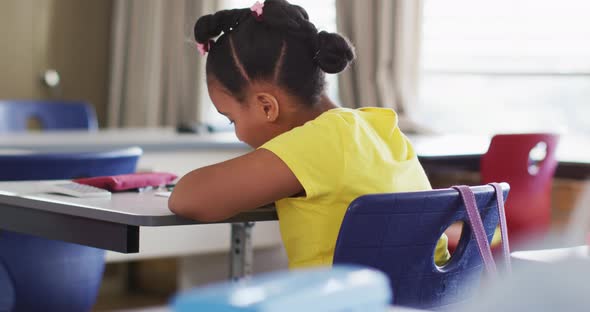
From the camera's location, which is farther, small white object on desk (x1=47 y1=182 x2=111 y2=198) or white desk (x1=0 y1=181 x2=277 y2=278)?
small white object on desk (x1=47 y1=182 x2=111 y2=198)

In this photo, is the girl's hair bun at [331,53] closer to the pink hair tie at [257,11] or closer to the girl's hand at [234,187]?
the pink hair tie at [257,11]

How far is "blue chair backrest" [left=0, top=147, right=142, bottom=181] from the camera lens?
7.54 ft

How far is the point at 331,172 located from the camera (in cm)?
161

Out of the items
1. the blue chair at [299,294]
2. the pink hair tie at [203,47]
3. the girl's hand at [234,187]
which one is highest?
the pink hair tie at [203,47]

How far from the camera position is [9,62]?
5.46 meters

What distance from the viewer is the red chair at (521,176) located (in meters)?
3.08

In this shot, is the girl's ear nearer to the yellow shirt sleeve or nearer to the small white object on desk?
the yellow shirt sleeve

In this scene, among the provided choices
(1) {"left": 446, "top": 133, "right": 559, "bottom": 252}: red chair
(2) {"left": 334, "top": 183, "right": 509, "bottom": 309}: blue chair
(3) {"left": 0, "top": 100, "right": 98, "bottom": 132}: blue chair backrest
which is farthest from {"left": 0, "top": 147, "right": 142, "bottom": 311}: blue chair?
(3) {"left": 0, "top": 100, "right": 98, "bottom": 132}: blue chair backrest

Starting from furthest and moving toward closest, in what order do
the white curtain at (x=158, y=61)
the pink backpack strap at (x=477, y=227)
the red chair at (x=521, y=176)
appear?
the white curtain at (x=158, y=61), the red chair at (x=521, y=176), the pink backpack strap at (x=477, y=227)

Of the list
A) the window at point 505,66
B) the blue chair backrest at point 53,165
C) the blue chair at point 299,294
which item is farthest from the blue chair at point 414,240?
the window at point 505,66

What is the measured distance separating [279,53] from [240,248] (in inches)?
36.4

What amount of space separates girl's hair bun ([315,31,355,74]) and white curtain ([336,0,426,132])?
2603 millimetres

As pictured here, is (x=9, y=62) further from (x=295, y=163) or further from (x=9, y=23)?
(x=295, y=163)

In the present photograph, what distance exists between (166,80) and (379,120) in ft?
13.0
